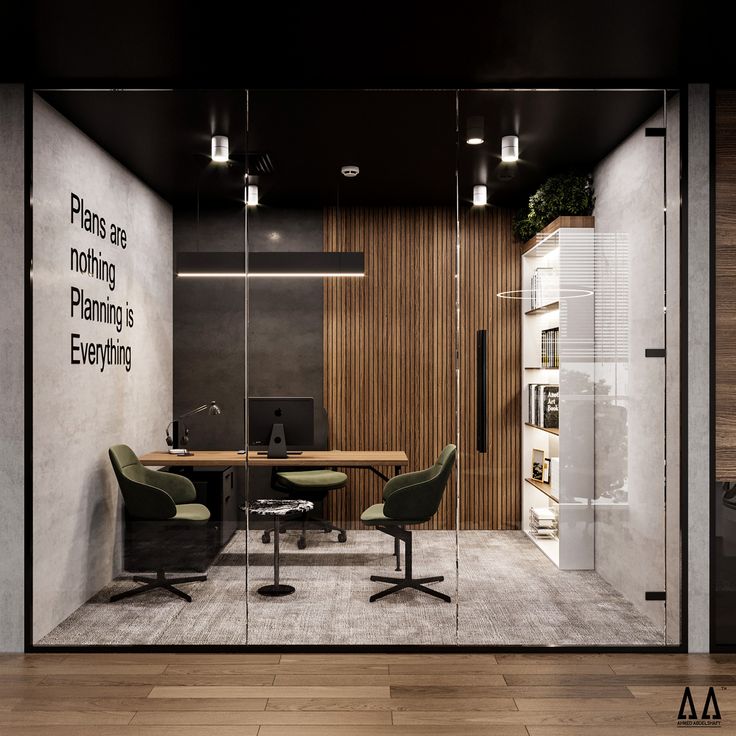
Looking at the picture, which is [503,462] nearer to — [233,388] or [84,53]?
[233,388]

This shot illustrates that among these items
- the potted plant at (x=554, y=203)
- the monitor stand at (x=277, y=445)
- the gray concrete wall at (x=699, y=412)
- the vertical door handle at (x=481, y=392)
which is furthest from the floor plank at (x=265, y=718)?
the potted plant at (x=554, y=203)

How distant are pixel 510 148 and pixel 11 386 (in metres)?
2.93

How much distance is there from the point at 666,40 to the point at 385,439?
2.32 metres

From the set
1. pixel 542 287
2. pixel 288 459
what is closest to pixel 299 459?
pixel 288 459

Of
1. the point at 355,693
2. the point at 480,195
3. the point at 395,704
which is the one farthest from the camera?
the point at 480,195

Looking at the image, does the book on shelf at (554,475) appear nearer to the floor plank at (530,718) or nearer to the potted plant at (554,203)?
the floor plank at (530,718)

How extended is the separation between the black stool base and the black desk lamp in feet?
2.70

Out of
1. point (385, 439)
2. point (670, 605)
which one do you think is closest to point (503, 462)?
point (385, 439)

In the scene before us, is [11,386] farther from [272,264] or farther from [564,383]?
[564,383]

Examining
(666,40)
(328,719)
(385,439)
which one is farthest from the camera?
(385,439)

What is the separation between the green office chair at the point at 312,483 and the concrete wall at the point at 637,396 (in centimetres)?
143

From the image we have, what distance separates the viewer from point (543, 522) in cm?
342

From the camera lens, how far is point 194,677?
312cm

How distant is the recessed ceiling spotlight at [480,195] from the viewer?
3477 millimetres
